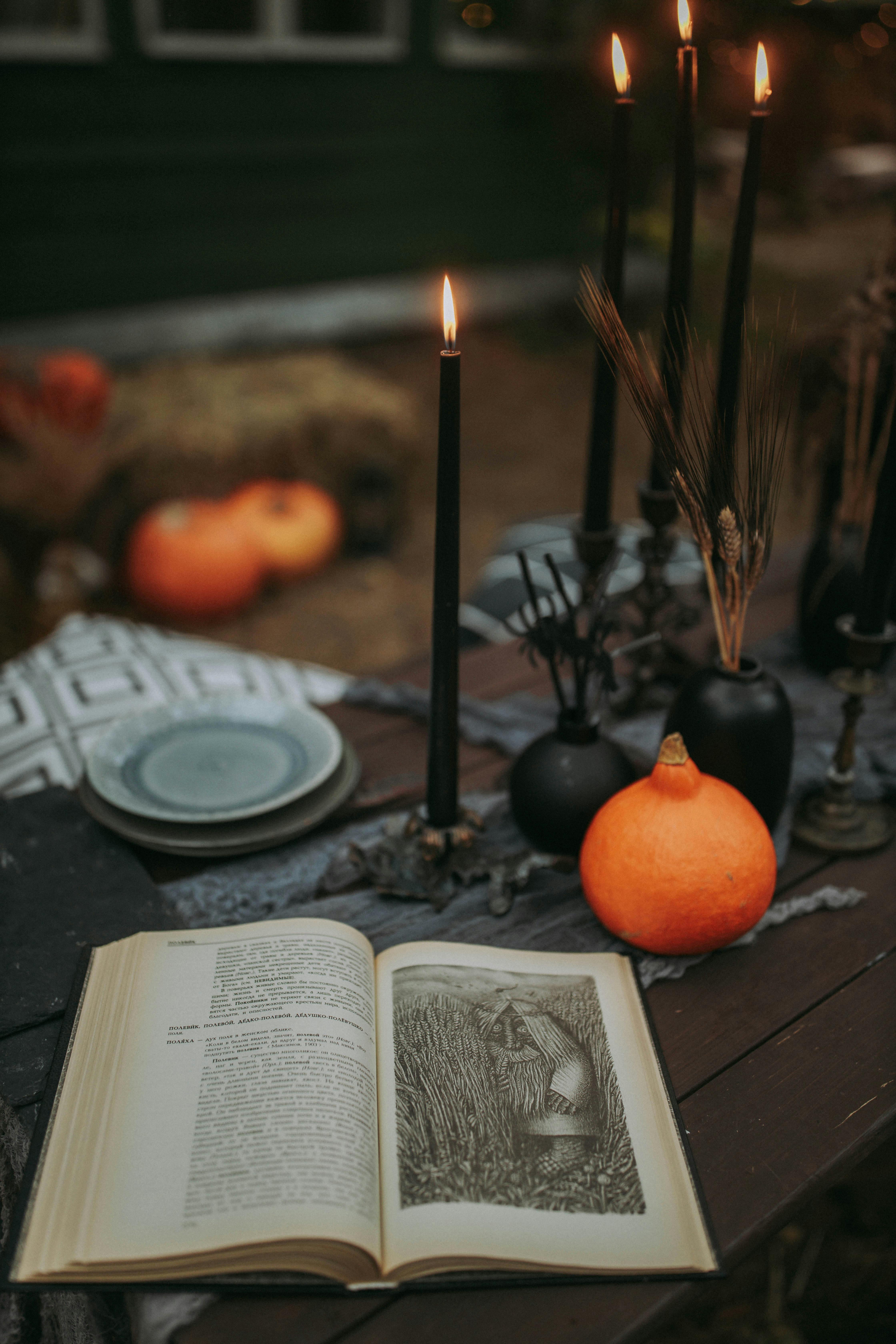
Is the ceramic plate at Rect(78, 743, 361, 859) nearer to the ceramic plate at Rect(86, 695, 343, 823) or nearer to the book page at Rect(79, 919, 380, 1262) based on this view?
the ceramic plate at Rect(86, 695, 343, 823)

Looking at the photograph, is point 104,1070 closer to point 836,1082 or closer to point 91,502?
point 836,1082

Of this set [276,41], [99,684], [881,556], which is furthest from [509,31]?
[881,556]

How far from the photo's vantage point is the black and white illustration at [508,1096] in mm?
607

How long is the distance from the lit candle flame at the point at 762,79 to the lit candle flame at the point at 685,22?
0.06 m

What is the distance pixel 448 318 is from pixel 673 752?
14.8 inches

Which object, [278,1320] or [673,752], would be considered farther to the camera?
[673,752]

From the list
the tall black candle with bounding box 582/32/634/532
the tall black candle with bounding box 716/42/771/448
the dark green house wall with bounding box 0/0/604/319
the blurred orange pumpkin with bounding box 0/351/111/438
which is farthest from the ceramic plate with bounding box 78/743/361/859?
the dark green house wall with bounding box 0/0/604/319

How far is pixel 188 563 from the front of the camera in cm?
282

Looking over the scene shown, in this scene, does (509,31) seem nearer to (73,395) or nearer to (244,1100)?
(73,395)

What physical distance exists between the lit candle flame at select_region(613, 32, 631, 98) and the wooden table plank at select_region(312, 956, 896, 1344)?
2.67 ft

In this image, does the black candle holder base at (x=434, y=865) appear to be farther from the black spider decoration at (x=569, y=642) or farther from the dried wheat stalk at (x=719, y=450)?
the dried wheat stalk at (x=719, y=450)

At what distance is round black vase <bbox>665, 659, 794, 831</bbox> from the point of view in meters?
0.85

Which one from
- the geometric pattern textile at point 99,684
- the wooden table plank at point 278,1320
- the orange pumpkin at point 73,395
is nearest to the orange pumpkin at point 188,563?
the orange pumpkin at point 73,395

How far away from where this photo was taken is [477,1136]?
0.64m
